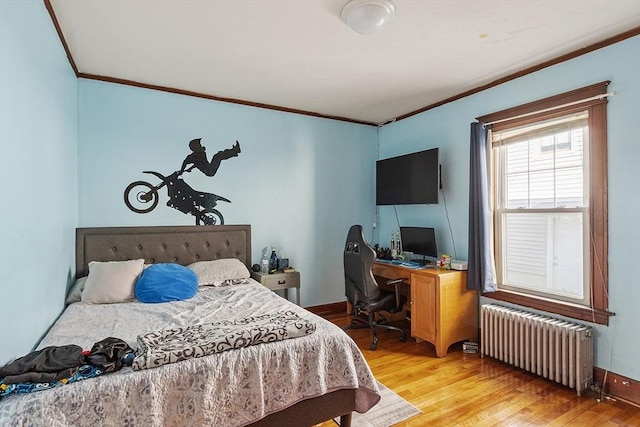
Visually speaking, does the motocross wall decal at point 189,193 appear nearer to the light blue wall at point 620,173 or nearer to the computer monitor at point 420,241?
the computer monitor at point 420,241

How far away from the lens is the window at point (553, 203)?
2594 mm

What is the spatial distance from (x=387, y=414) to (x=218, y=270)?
1.99 metres

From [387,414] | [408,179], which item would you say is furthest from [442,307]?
[408,179]

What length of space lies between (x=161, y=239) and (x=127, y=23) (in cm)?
197

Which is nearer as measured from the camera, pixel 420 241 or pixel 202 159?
pixel 202 159

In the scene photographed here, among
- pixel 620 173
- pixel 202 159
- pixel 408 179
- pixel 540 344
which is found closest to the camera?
pixel 620 173

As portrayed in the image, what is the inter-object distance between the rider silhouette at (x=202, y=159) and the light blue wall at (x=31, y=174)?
1.15 m

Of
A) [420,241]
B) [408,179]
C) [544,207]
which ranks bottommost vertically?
[420,241]

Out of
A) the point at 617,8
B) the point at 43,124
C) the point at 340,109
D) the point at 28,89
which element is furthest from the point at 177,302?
the point at 617,8

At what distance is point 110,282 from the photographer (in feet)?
9.14

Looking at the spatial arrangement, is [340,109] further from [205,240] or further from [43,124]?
[43,124]

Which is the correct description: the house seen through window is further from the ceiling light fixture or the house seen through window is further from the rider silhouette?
the rider silhouette

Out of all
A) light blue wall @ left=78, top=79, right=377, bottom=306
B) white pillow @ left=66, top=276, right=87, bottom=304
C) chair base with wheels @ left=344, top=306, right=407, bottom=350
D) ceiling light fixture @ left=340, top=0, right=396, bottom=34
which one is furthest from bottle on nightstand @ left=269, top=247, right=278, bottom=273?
ceiling light fixture @ left=340, top=0, right=396, bottom=34

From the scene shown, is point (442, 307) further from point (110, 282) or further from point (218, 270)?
point (110, 282)
